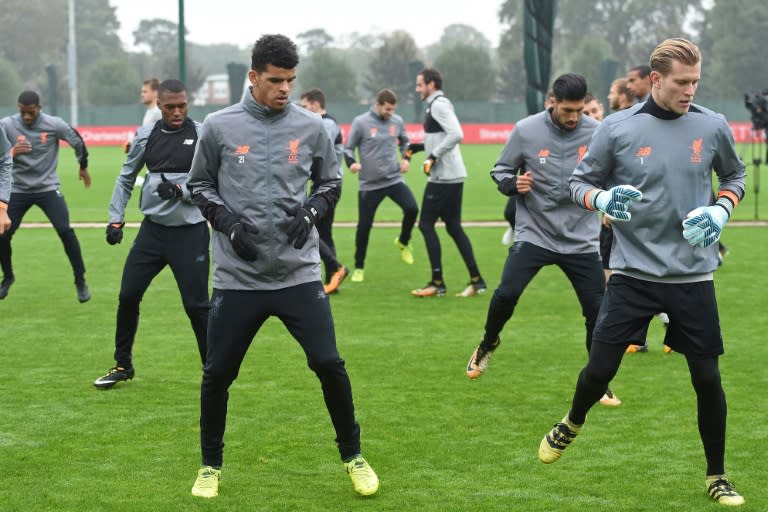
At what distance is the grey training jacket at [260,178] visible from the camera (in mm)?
5617

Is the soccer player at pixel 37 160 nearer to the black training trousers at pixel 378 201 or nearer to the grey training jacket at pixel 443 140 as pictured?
the black training trousers at pixel 378 201

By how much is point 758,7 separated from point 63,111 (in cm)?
4836

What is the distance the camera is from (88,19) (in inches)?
4961

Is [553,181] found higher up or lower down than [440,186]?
higher up

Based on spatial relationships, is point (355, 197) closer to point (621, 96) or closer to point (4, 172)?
point (621, 96)

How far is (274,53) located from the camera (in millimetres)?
5559

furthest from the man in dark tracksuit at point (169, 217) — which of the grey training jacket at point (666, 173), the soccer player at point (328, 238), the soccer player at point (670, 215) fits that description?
the soccer player at point (328, 238)

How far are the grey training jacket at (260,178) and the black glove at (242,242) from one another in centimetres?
8

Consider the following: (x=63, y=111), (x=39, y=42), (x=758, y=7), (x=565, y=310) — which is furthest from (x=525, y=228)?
(x=39, y=42)

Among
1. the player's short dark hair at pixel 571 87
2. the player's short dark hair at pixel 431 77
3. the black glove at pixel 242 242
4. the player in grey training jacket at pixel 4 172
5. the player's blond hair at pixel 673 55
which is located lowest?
the player in grey training jacket at pixel 4 172

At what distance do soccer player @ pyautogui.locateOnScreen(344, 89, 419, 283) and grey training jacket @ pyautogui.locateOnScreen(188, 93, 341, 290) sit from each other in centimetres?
776

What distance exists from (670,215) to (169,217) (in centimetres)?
362

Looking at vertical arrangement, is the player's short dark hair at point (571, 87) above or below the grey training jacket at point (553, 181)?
above

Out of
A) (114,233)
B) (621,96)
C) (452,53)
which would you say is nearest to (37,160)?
(114,233)
